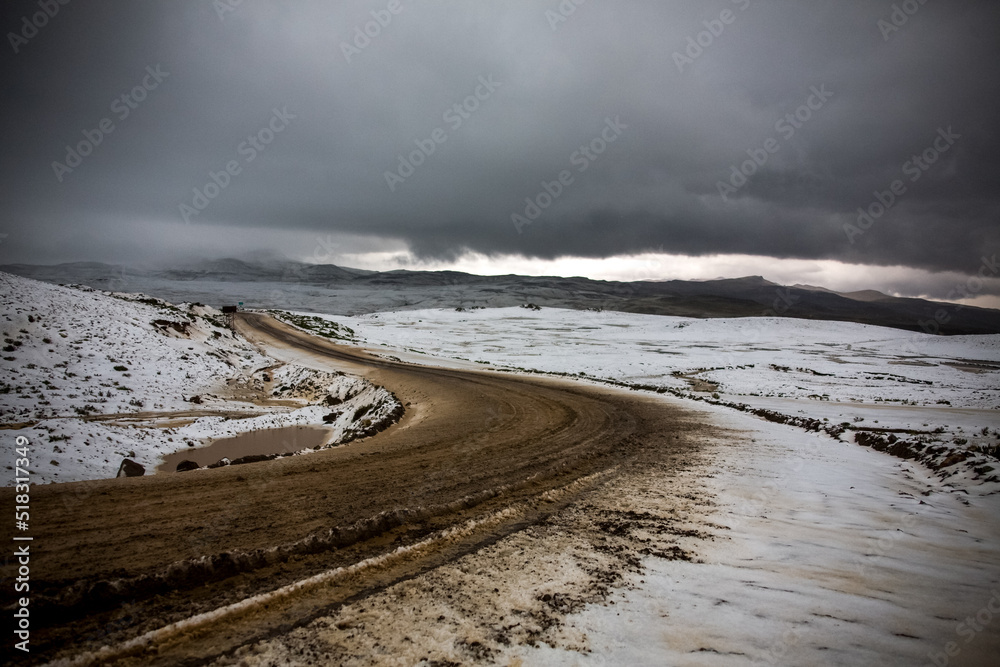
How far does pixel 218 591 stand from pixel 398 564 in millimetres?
1432

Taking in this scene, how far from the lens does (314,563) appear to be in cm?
416

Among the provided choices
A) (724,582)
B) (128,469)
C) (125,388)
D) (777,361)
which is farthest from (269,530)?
(777,361)

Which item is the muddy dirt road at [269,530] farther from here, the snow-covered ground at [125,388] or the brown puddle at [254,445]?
the brown puddle at [254,445]

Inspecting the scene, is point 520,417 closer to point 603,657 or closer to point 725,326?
point 603,657

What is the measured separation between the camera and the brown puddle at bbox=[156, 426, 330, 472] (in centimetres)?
1187

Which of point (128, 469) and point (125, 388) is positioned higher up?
point (128, 469)

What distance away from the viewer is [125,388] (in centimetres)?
1775

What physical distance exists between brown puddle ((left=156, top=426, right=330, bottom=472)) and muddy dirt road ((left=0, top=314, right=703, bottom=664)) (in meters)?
5.02

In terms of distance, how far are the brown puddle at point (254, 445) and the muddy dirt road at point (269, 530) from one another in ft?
16.5

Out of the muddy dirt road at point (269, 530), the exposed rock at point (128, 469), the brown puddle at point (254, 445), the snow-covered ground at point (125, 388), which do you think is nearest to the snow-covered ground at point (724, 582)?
the muddy dirt road at point (269, 530)

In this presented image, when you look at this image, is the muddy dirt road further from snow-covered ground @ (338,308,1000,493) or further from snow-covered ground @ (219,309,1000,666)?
snow-covered ground @ (338,308,1000,493)

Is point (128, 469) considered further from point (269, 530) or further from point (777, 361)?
point (777, 361)

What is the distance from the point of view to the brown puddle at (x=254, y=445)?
11867mm

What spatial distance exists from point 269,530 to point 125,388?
17809 mm
